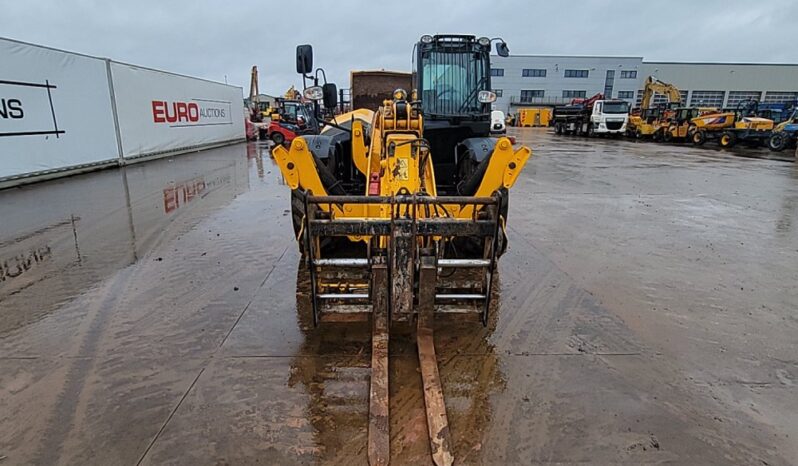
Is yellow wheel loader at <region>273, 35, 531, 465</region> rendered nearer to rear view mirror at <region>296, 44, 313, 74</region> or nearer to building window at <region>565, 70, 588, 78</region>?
rear view mirror at <region>296, 44, 313, 74</region>

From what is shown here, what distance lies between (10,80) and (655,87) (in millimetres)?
33687

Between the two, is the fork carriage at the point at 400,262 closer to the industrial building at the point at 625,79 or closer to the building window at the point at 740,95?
the industrial building at the point at 625,79

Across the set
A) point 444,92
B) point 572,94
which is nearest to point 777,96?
→ point 572,94

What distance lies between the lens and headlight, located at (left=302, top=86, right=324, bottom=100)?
476 centimetres

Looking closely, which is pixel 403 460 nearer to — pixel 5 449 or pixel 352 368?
pixel 352 368

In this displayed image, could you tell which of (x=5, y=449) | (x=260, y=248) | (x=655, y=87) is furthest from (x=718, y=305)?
(x=655, y=87)

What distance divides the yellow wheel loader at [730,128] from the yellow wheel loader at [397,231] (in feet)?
70.6

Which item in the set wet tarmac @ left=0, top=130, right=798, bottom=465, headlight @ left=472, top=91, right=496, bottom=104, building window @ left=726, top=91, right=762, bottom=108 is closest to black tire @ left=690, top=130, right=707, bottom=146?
wet tarmac @ left=0, top=130, right=798, bottom=465

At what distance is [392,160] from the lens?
3990mm

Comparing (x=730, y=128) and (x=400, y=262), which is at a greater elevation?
(x=730, y=128)

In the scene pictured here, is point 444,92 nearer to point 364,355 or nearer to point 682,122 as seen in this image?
point 364,355

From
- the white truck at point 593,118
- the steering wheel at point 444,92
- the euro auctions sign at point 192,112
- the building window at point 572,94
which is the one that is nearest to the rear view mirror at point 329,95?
the steering wheel at point 444,92

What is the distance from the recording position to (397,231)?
3.00 metres

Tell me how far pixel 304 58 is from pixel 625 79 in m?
68.2
